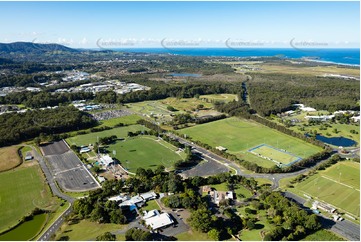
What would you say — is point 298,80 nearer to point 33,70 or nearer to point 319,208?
point 319,208

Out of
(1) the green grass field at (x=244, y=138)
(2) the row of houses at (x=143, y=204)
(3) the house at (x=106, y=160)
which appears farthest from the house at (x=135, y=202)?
(1) the green grass field at (x=244, y=138)

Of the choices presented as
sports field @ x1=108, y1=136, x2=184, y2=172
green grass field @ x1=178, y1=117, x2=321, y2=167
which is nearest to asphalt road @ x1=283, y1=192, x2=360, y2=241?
green grass field @ x1=178, y1=117, x2=321, y2=167

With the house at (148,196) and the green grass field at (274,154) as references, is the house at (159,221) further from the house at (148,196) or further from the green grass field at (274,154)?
the green grass field at (274,154)

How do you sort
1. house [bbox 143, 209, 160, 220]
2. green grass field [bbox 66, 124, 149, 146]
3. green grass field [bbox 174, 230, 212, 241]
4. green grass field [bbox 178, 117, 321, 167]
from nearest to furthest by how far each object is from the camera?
green grass field [bbox 174, 230, 212, 241] < house [bbox 143, 209, 160, 220] < green grass field [bbox 178, 117, 321, 167] < green grass field [bbox 66, 124, 149, 146]

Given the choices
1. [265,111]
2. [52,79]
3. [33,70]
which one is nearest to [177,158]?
[265,111]

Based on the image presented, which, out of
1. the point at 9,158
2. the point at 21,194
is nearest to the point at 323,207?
the point at 21,194

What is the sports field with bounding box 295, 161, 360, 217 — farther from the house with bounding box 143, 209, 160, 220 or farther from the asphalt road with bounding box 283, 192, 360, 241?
the house with bounding box 143, 209, 160, 220

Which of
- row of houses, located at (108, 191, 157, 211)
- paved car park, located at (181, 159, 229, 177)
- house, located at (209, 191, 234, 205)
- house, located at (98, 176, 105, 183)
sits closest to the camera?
row of houses, located at (108, 191, 157, 211)
